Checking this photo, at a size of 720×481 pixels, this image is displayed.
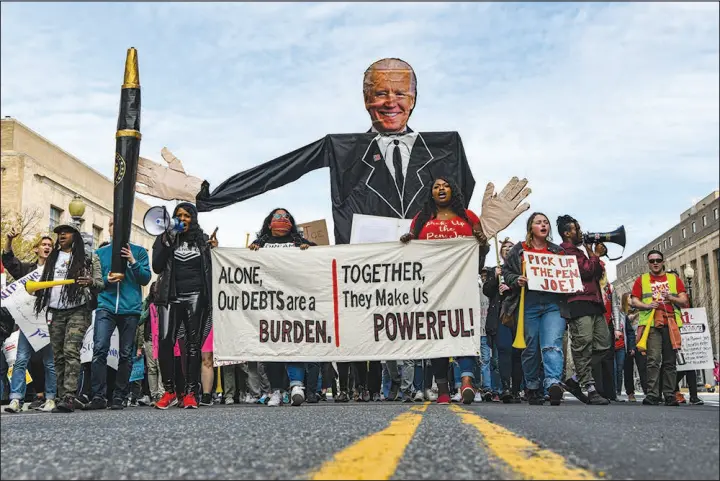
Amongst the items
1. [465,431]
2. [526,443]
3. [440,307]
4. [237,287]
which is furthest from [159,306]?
[526,443]

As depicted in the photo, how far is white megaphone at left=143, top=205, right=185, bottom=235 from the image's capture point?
8273mm

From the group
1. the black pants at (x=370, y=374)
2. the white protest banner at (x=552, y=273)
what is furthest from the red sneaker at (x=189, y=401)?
the white protest banner at (x=552, y=273)

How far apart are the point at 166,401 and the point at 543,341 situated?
368 centimetres

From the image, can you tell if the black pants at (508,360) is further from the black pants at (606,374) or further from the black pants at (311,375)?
the black pants at (311,375)

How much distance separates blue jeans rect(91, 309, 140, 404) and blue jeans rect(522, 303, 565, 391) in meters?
3.92

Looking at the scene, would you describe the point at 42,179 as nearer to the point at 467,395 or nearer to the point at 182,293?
the point at 182,293

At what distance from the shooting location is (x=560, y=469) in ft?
9.06

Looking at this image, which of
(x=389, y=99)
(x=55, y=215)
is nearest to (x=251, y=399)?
Result: (x=389, y=99)

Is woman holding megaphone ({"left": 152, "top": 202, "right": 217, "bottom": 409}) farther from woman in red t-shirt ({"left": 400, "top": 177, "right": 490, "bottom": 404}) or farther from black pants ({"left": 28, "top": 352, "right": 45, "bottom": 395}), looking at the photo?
black pants ({"left": 28, "top": 352, "right": 45, "bottom": 395})

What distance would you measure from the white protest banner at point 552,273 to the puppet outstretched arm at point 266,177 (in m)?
2.68

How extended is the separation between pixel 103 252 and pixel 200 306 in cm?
112

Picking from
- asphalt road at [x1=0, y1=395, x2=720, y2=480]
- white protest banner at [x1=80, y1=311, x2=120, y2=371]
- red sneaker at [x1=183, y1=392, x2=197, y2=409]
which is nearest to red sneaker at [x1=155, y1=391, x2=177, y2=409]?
red sneaker at [x1=183, y1=392, x2=197, y2=409]

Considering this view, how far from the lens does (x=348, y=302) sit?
28.5 ft

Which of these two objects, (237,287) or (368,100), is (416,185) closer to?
(368,100)
